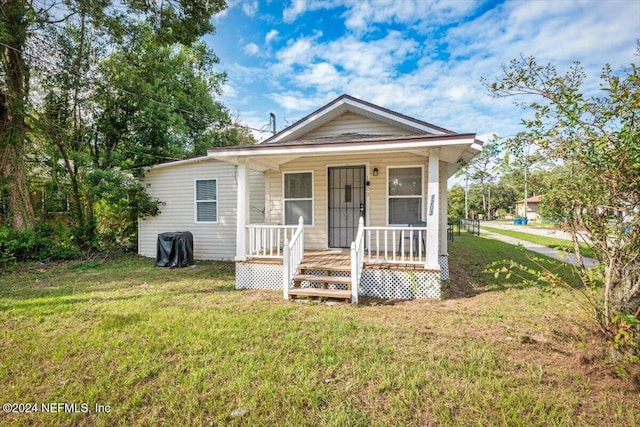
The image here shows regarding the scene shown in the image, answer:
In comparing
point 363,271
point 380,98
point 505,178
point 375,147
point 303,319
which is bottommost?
point 303,319

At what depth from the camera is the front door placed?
7324 millimetres

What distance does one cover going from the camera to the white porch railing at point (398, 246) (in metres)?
5.40

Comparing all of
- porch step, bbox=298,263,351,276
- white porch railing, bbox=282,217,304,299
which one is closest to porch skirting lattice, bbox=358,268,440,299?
porch step, bbox=298,263,351,276

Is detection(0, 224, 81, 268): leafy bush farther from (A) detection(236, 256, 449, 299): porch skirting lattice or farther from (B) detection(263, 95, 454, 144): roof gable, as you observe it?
(B) detection(263, 95, 454, 144): roof gable

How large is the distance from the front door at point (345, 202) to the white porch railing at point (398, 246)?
666 millimetres

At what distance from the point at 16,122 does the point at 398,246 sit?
451 inches

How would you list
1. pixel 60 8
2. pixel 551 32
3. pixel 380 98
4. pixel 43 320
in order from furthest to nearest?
1. pixel 380 98
2. pixel 60 8
3. pixel 551 32
4. pixel 43 320

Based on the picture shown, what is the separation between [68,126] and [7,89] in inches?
76.2

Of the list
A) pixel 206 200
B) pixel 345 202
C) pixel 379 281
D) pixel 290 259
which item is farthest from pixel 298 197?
pixel 206 200

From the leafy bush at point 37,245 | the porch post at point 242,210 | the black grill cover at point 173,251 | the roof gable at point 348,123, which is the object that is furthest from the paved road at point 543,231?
the leafy bush at point 37,245

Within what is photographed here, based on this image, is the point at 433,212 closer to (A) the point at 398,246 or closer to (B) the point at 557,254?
(A) the point at 398,246

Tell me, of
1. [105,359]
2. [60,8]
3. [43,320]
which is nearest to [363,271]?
[105,359]

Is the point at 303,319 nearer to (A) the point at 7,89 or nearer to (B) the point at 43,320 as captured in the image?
(B) the point at 43,320

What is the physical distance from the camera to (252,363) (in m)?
2.93
